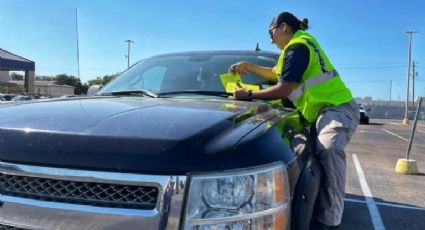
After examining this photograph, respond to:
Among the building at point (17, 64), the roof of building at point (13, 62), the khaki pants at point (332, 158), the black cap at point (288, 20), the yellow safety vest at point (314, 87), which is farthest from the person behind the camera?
the building at point (17, 64)

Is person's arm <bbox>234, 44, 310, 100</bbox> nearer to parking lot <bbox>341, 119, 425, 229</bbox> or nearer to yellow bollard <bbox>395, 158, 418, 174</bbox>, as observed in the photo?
parking lot <bbox>341, 119, 425, 229</bbox>

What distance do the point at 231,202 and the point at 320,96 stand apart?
5.63ft

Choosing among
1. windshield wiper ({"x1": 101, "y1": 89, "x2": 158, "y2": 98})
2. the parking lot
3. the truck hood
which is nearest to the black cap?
windshield wiper ({"x1": 101, "y1": 89, "x2": 158, "y2": 98})

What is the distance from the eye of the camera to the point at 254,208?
159 cm

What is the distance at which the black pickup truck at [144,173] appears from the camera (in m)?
1.55

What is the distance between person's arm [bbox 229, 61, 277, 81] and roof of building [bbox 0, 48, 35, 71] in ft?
120

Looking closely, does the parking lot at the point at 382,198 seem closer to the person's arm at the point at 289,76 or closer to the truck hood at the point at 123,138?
the person's arm at the point at 289,76

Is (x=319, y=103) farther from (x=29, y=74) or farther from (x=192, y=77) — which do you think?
(x=29, y=74)

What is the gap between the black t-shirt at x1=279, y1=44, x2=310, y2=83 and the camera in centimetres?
294

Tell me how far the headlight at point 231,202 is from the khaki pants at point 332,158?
1.04 metres

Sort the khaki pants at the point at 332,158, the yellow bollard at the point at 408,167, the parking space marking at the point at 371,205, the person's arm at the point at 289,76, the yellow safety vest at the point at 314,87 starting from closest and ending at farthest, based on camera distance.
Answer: the khaki pants at the point at 332,158 < the person's arm at the point at 289,76 < the yellow safety vest at the point at 314,87 < the parking space marking at the point at 371,205 < the yellow bollard at the point at 408,167

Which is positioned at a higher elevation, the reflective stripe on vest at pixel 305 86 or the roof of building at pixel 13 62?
the roof of building at pixel 13 62

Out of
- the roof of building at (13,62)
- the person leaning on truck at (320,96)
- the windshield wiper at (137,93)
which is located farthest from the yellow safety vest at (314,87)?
the roof of building at (13,62)

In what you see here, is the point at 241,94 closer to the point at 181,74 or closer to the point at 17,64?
the point at 181,74
